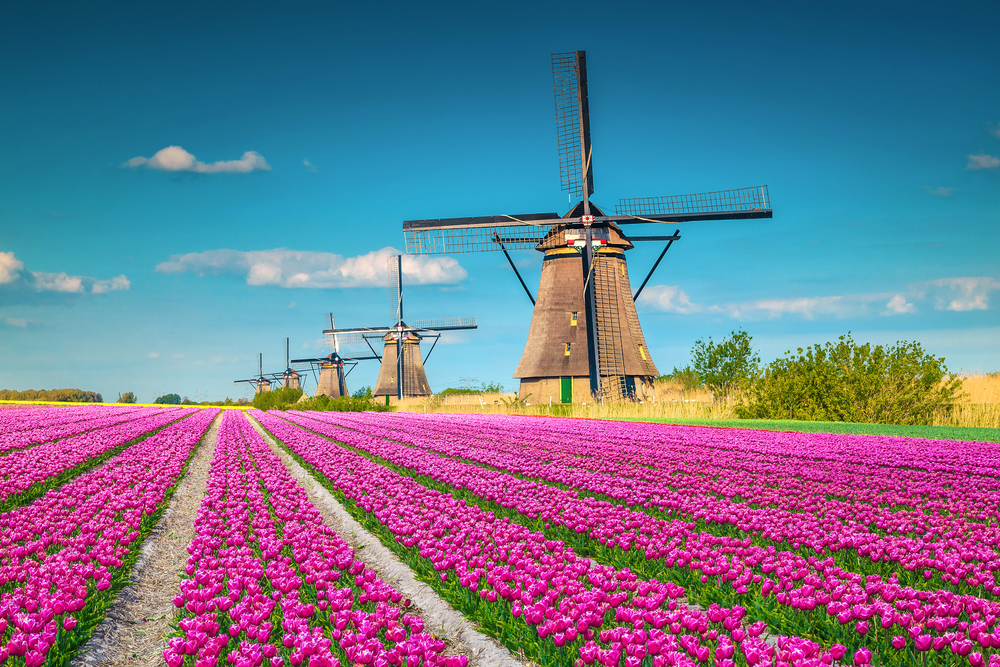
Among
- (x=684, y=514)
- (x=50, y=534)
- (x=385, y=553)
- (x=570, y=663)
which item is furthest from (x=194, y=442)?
(x=570, y=663)

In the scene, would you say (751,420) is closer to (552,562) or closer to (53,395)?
(552,562)

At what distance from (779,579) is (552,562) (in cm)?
157

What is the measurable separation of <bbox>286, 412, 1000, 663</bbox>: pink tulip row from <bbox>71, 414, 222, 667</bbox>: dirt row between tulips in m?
3.40

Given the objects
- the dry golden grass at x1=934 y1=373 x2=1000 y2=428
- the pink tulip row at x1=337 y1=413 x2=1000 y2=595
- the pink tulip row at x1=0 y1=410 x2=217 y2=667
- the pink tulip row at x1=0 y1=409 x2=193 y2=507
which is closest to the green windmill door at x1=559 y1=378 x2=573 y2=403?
the dry golden grass at x1=934 y1=373 x2=1000 y2=428

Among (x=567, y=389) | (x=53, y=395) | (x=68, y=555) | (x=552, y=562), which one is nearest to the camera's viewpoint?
(x=552, y=562)

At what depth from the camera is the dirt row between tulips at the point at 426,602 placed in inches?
142

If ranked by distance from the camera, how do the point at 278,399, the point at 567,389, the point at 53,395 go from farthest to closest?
1. the point at 53,395
2. the point at 278,399
3. the point at 567,389

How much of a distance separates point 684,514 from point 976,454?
7993 mm

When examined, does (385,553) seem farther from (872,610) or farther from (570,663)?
(872,610)

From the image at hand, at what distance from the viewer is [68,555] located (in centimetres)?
498

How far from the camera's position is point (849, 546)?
5.16 metres

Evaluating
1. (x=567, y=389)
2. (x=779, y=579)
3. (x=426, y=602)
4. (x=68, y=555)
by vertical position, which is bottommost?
(x=426, y=602)

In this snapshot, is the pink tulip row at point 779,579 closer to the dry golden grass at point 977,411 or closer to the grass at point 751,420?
the grass at point 751,420

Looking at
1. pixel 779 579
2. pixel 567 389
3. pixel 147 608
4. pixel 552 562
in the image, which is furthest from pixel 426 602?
pixel 567 389
